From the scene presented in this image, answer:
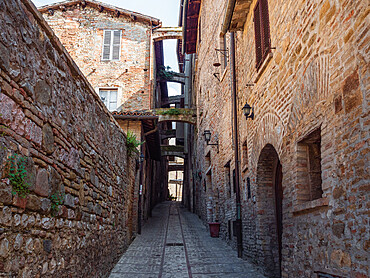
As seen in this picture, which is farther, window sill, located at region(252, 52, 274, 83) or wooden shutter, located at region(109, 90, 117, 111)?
wooden shutter, located at region(109, 90, 117, 111)

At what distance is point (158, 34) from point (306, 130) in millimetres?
14256

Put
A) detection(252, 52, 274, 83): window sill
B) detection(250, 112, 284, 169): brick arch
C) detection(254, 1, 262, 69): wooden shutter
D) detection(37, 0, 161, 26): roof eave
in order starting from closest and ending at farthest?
detection(250, 112, 284, 169): brick arch, detection(252, 52, 274, 83): window sill, detection(254, 1, 262, 69): wooden shutter, detection(37, 0, 161, 26): roof eave

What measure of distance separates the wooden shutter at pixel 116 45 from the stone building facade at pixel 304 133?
8962 mm

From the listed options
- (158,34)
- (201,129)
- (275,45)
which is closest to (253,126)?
(275,45)

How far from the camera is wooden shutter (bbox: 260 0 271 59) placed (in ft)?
20.9

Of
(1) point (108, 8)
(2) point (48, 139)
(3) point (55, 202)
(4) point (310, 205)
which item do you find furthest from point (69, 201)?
(1) point (108, 8)

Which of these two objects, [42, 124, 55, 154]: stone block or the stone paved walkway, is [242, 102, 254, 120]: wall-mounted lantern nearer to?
the stone paved walkway

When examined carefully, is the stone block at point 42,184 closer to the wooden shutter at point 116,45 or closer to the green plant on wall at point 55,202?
the green plant on wall at point 55,202

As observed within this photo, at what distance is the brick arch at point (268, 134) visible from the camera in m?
5.75

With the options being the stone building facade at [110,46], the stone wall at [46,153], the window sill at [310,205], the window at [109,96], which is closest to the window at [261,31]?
the window sill at [310,205]

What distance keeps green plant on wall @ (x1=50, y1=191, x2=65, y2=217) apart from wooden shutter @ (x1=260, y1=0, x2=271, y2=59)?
413cm

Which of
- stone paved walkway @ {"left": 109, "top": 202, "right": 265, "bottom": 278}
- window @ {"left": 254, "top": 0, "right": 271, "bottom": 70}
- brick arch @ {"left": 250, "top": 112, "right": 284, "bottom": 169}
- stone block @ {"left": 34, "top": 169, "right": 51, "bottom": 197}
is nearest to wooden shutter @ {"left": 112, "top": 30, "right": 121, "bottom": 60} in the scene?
stone paved walkway @ {"left": 109, "top": 202, "right": 265, "bottom": 278}

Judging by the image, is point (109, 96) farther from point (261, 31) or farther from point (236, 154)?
point (261, 31)

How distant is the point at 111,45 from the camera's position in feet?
55.9
